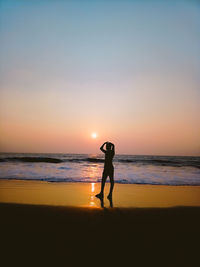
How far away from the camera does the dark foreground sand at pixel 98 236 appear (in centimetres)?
323

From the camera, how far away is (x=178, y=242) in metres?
3.88

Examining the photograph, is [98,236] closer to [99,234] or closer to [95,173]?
Answer: [99,234]

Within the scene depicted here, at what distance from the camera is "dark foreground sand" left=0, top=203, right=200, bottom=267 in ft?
10.6

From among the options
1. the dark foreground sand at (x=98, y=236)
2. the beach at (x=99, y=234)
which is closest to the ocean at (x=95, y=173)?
the beach at (x=99, y=234)

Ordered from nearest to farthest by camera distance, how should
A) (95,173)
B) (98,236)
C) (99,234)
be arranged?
(98,236) < (99,234) < (95,173)

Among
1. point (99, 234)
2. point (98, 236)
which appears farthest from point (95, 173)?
point (98, 236)

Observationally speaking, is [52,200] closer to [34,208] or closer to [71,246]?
[34,208]

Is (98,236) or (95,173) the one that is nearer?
(98,236)

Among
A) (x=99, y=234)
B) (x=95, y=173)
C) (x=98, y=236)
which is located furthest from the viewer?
(x=95, y=173)

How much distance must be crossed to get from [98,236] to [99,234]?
104 mm

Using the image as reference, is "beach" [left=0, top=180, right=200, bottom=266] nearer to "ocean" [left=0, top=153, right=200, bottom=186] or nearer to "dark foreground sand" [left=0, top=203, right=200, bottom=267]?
A: "dark foreground sand" [left=0, top=203, right=200, bottom=267]

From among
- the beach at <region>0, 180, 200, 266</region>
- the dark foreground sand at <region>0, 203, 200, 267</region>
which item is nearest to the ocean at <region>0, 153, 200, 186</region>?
the beach at <region>0, 180, 200, 266</region>

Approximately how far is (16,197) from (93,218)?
3855mm

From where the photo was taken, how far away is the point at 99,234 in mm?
4176
